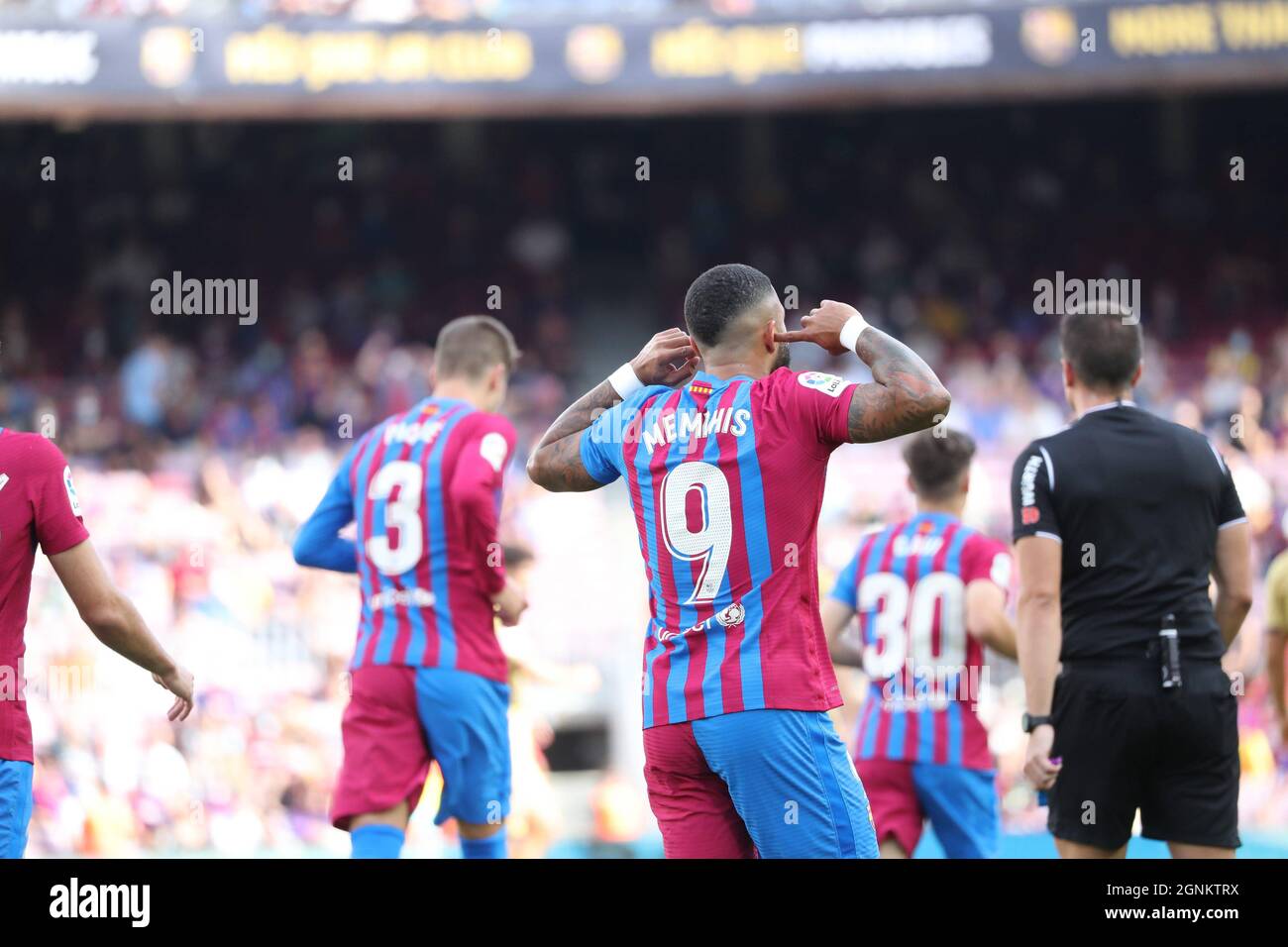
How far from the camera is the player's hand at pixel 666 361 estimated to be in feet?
14.0

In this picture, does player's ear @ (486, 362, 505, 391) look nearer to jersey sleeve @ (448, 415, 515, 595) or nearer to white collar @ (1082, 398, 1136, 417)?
jersey sleeve @ (448, 415, 515, 595)

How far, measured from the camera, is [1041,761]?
4.60 metres

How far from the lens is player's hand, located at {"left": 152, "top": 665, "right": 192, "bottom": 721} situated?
4504 millimetres

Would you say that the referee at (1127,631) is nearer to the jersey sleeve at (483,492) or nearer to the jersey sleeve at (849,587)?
the jersey sleeve at (849,587)

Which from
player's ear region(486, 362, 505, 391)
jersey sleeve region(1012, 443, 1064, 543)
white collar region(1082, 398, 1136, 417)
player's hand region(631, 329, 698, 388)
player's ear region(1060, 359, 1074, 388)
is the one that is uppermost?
player's ear region(486, 362, 505, 391)

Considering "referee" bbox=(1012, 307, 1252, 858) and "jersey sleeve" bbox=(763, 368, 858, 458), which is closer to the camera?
"jersey sleeve" bbox=(763, 368, 858, 458)

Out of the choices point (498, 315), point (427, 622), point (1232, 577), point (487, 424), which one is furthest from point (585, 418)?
point (498, 315)

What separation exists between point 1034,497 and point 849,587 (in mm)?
1264

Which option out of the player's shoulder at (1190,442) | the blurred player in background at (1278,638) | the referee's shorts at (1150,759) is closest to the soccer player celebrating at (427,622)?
the referee's shorts at (1150,759)

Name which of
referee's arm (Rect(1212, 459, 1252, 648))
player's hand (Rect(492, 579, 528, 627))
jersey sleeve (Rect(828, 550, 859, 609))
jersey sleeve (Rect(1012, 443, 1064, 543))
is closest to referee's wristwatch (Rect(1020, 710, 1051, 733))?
jersey sleeve (Rect(1012, 443, 1064, 543))

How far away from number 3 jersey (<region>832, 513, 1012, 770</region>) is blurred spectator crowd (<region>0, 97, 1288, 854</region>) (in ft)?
15.5
